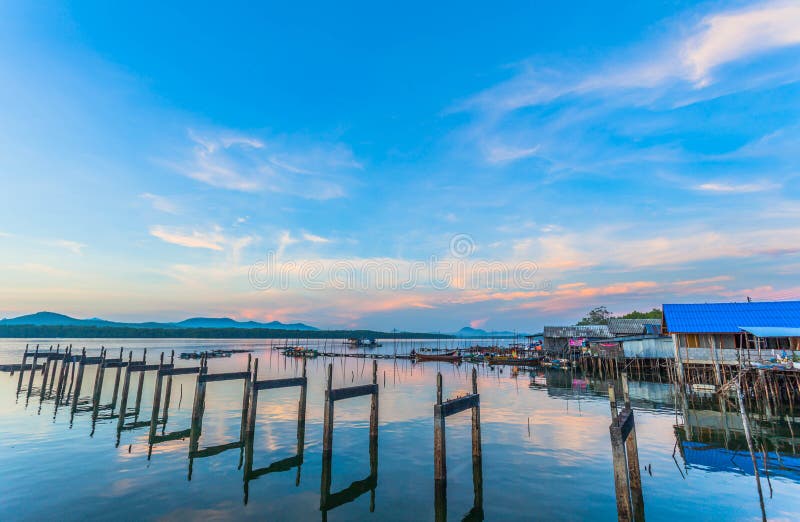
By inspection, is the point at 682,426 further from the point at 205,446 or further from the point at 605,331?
the point at 605,331

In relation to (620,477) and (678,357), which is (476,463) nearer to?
(620,477)

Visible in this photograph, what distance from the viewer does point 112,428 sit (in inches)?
970

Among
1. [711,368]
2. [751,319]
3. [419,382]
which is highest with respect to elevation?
[751,319]

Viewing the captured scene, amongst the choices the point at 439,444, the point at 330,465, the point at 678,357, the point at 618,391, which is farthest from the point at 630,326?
the point at 330,465

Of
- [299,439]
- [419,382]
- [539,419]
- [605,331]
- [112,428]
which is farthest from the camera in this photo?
[605,331]

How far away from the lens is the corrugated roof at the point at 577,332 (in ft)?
221

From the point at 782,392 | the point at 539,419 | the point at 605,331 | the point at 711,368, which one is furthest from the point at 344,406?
the point at 605,331

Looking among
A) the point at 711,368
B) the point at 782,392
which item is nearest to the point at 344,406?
the point at 711,368

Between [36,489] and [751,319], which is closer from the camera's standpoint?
[36,489]

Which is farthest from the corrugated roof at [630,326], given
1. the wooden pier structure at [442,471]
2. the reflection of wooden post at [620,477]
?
the reflection of wooden post at [620,477]

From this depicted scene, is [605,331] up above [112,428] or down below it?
above

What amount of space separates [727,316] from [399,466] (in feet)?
129

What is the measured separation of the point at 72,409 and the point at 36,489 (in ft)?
57.5

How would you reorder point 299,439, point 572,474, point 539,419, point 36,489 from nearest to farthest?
point 36,489
point 572,474
point 299,439
point 539,419
